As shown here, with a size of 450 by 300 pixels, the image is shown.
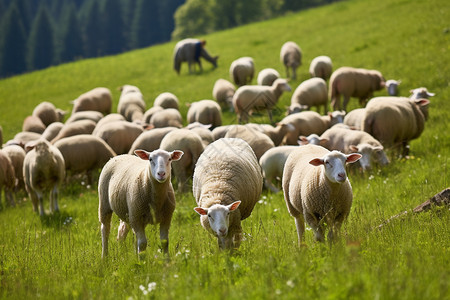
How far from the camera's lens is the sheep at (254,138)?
38.7 ft

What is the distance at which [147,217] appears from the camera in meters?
6.80

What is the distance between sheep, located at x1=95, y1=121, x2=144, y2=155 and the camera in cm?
1412

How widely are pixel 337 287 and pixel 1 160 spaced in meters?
10.4

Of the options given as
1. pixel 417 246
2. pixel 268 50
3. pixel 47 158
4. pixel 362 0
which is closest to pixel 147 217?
pixel 417 246

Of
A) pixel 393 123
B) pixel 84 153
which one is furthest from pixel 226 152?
pixel 84 153

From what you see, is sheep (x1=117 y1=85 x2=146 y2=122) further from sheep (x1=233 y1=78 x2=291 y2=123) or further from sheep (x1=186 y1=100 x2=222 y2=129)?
sheep (x1=233 y1=78 x2=291 y2=123)

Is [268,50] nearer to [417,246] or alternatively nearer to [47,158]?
[47,158]

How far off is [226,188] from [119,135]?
798cm

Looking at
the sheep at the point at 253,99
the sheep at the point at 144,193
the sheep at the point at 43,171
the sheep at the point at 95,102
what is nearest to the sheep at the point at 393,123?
the sheep at the point at 253,99

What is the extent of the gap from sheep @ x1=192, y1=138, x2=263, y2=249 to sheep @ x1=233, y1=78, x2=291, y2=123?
361 inches

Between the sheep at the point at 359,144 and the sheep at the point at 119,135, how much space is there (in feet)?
17.7

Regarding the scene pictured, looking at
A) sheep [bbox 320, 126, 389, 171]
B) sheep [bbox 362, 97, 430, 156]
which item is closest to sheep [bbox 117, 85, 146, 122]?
sheep [bbox 320, 126, 389, 171]

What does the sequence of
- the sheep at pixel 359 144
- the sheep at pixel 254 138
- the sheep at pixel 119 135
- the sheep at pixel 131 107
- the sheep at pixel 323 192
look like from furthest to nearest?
the sheep at pixel 131 107 < the sheep at pixel 119 135 < the sheep at pixel 254 138 < the sheep at pixel 359 144 < the sheep at pixel 323 192

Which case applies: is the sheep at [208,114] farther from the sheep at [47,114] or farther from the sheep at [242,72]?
the sheep at [47,114]
